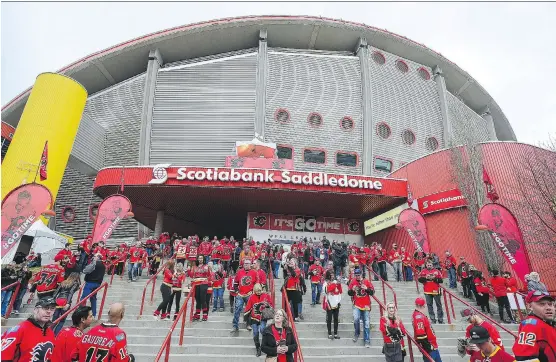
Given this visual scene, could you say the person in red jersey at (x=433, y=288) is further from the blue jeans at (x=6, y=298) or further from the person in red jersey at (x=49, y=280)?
the blue jeans at (x=6, y=298)

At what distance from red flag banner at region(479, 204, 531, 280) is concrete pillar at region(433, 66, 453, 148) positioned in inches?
920

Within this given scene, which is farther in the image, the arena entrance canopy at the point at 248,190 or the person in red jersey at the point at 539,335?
the arena entrance canopy at the point at 248,190

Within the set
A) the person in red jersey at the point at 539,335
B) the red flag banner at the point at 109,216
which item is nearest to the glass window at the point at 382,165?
the red flag banner at the point at 109,216

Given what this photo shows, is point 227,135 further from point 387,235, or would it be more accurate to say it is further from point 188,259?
point 188,259

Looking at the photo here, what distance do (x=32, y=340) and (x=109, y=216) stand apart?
12.9 m

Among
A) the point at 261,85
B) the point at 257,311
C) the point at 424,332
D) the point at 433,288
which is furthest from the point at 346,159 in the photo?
the point at 424,332

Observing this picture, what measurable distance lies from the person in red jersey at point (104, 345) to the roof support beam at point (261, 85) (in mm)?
24706

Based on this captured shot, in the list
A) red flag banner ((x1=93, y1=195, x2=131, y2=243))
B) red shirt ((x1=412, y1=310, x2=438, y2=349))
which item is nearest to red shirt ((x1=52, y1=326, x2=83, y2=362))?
red shirt ((x1=412, y1=310, x2=438, y2=349))

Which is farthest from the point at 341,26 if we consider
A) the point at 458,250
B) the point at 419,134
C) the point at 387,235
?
the point at 458,250

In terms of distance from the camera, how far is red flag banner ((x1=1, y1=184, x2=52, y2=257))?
1077 cm

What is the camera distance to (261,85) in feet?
102

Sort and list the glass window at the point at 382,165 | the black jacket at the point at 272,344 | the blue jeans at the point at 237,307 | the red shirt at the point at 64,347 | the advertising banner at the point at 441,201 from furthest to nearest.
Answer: the glass window at the point at 382,165, the advertising banner at the point at 441,201, the blue jeans at the point at 237,307, the black jacket at the point at 272,344, the red shirt at the point at 64,347

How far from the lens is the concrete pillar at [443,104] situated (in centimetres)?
3391

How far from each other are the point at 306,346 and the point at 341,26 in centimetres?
3078
